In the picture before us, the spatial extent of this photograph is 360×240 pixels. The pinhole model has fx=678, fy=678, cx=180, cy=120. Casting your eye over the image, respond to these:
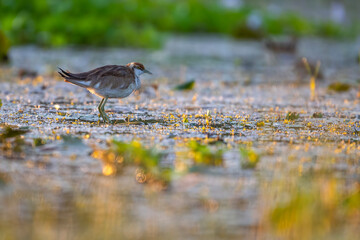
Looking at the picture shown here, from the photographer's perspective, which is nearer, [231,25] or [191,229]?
[191,229]

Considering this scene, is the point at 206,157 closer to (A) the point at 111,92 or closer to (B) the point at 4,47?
(A) the point at 111,92

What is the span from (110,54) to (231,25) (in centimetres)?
917

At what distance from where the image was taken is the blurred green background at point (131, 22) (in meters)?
16.2

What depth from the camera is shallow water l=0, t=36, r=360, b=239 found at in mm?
3154

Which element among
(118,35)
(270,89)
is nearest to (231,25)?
(118,35)

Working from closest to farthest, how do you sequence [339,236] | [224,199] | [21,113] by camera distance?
1. [339,236]
2. [224,199]
3. [21,113]

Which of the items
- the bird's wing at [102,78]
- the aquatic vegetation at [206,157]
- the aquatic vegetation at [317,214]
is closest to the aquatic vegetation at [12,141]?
the bird's wing at [102,78]

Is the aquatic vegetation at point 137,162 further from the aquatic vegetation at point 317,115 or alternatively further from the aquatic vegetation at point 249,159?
the aquatic vegetation at point 317,115

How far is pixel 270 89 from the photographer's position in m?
9.64

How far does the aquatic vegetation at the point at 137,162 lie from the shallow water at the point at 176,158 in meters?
0.06

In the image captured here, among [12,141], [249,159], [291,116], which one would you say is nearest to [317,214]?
[249,159]

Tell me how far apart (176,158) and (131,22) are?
16403 mm

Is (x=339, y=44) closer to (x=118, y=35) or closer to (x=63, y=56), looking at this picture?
(x=118, y=35)

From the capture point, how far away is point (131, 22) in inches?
806
